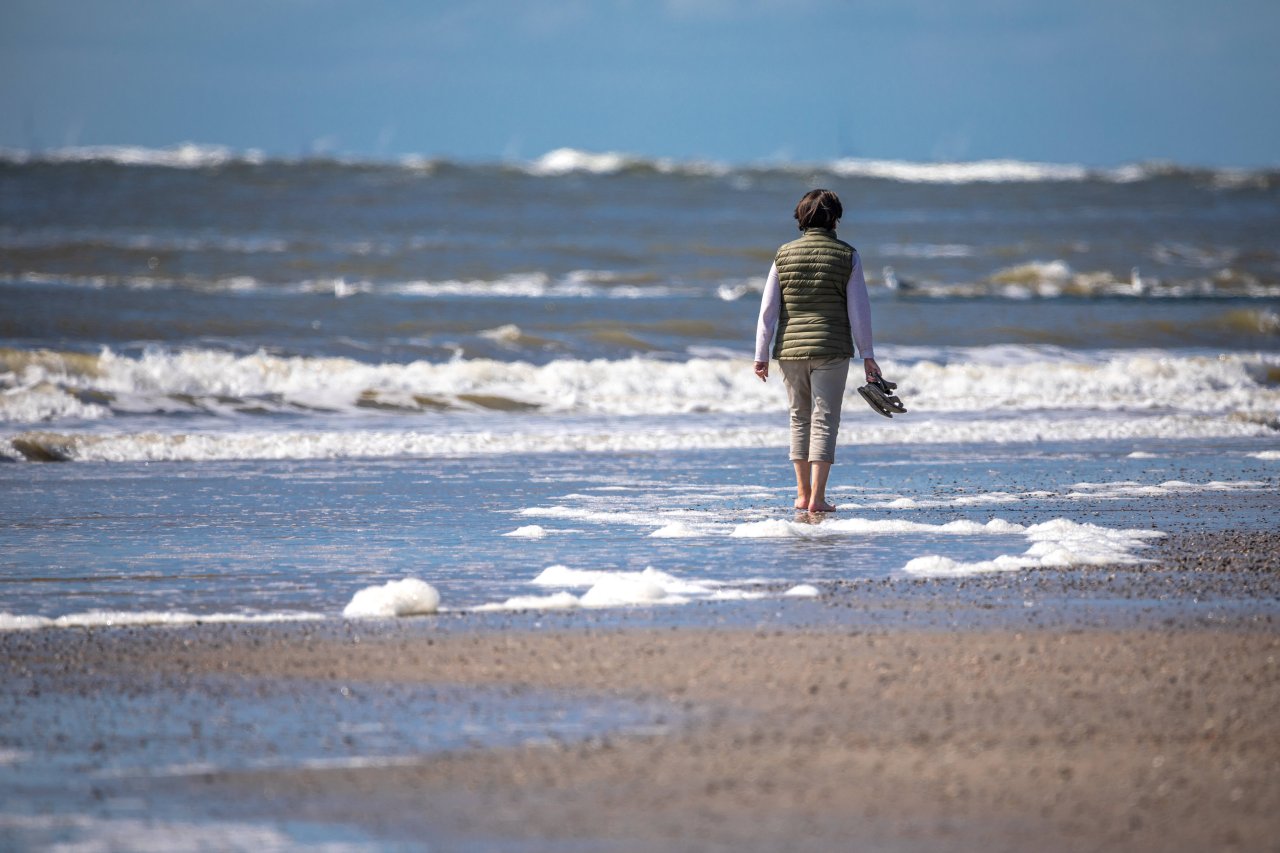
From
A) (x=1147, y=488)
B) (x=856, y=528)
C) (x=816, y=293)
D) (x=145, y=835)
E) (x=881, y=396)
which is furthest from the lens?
(x=1147, y=488)

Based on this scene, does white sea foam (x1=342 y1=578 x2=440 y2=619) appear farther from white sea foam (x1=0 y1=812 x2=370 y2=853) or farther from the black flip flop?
the black flip flop

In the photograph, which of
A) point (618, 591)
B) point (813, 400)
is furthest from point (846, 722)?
point (813, 400)

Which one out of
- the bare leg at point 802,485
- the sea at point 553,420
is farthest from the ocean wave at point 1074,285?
the bare leg at point 802,485

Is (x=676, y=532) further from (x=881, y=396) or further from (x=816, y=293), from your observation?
(x=881, y=396)

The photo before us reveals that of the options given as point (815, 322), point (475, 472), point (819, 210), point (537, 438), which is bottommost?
point (475, 472)

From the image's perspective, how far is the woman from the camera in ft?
30.8

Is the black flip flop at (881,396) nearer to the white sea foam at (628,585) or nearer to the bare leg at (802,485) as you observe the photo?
the bare leg at (802,485)

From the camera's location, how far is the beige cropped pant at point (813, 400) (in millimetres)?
9344

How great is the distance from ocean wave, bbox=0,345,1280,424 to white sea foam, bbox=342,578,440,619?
8882mm

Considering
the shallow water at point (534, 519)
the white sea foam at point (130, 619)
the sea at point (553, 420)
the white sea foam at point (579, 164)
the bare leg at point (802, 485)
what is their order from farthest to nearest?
the white sea foam at point (579, 164)
the bare leg at point (802, 485)
the sea at point (553, 420)
the shallow water at point (534, 519)
the white sea foam at point (130, 619)

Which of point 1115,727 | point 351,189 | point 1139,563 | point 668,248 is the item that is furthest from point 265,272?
point 1115,727

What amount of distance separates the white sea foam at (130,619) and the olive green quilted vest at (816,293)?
399 cm

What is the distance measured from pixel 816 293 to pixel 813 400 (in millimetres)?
629

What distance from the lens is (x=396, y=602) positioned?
637 cm
